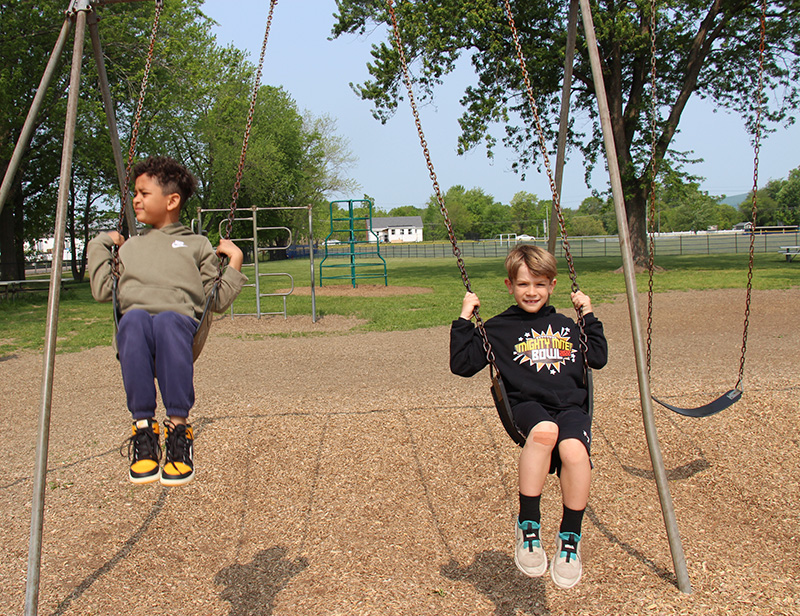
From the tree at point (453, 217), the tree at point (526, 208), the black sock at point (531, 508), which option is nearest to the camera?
the black sock at point (531, 508)

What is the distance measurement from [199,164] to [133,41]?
56.4 feet

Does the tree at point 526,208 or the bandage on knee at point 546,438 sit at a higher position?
the tree at point 526,208

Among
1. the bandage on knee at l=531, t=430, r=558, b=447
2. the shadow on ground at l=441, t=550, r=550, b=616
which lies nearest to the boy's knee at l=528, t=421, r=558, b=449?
the bandage on knee at l=531, t=430, r=558, b=447

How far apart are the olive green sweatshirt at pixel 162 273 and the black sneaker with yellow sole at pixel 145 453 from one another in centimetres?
49

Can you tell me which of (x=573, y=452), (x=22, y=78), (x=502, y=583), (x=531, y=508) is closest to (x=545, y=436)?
(x=573, y=452)

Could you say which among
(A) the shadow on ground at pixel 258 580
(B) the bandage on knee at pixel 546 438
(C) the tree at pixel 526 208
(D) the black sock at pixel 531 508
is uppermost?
(C) the tree at pixel 526 208

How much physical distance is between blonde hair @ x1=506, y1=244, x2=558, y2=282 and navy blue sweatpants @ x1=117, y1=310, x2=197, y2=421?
1423 millimetres

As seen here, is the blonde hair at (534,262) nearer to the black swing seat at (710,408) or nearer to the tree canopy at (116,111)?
the black swing seat at (710,408)

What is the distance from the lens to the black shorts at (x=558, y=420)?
2608mm

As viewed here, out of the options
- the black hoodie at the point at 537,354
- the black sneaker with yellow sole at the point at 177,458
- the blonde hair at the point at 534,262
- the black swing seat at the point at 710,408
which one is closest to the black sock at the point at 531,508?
the black hoodie at the point at 537,354

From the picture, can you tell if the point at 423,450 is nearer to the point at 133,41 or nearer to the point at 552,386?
the point at 552,386

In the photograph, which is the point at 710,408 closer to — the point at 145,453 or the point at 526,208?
the point at 145,453

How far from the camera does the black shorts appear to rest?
2.61 meters

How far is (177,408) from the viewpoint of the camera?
2742 mm
